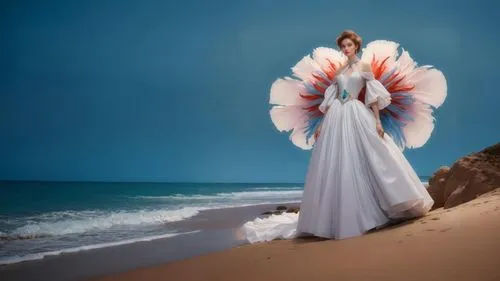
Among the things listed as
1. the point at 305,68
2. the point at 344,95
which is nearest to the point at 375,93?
the point at 344,95

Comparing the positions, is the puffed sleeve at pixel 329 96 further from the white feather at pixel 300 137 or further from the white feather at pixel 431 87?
the white feather at pixel 431 87

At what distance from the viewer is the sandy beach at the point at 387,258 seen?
1.68 m

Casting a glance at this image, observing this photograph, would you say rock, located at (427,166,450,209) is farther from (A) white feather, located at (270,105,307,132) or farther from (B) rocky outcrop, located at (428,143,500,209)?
(A) white feather, located at (270,105,307,132)

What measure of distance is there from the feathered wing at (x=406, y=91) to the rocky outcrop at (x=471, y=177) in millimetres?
763

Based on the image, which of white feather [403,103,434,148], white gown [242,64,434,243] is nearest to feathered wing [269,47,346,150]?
white gown [242,64,434,243]

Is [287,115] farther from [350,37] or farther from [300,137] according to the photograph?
[350,37]

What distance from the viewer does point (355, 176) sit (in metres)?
3.17

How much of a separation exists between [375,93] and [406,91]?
45cm

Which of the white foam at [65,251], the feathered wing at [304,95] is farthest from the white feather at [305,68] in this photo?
the white foam at [65,251]

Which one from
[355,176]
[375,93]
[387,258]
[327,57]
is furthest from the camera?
[327,57]

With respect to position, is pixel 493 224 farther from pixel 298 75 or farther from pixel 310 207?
pixel 298 75

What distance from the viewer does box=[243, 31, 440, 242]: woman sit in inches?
120

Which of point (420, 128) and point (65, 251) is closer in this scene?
point (420, 128)

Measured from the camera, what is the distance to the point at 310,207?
3328 millimetres
